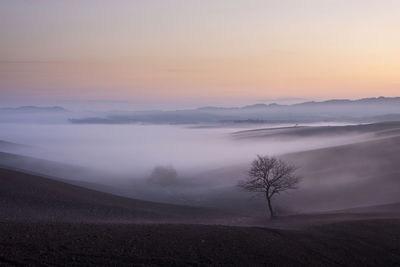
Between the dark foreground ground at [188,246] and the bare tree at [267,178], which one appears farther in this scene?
the bare tree at [267,178]

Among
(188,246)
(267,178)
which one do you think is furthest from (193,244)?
(267,178)

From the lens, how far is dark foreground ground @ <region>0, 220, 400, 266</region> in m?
16.8

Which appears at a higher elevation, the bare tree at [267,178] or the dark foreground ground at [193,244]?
the bare tree at [267,178]

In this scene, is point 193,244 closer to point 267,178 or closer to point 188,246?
point 188,246

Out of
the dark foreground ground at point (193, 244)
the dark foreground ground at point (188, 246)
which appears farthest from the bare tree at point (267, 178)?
the dark foreground ground at point (188, 246)

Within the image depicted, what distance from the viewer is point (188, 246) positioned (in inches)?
764

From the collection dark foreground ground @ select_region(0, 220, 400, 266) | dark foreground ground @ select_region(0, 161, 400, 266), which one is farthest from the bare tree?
dark foreground ground @ select_region(0, 220, 400, 266)

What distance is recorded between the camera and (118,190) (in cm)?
6128

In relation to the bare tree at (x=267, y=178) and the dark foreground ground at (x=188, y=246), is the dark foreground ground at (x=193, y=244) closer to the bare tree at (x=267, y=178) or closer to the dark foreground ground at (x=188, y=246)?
the dark foreground ground at (x=188, y=246)

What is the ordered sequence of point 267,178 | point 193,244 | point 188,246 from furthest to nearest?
point 267,178, point 193,244, point 188,246

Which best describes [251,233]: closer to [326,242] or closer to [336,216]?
[326,242]

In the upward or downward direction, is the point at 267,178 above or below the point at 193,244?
above

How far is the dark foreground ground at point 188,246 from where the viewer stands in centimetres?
1678

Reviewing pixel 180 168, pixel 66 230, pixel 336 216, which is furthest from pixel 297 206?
pixel 180 168
